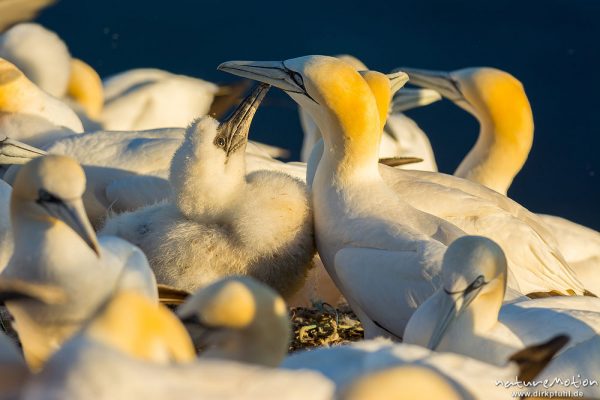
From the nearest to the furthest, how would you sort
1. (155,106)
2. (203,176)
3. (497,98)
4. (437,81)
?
(203,176) < (497,98) < (437,81) < (155,106)

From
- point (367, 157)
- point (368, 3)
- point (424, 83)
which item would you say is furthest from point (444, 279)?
point (368, 3)

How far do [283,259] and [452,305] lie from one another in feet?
3.54

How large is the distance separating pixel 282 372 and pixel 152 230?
2.30 meters

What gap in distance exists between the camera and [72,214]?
356cm

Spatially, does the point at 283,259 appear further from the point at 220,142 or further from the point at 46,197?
the point at 46,197

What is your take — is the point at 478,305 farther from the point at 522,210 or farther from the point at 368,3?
the point at 368,3

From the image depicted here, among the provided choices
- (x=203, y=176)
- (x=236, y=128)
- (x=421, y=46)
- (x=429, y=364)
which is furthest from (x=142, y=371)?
(x=421, y=46)

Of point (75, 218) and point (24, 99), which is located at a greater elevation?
point (75, 218)

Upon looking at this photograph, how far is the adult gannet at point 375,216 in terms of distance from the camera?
4371 millimetres

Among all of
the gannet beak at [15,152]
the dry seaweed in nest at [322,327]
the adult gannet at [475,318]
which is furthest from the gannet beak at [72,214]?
the gannet beak at [15,152]

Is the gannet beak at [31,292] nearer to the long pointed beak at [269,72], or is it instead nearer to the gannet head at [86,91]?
the long pointed beak at [269,72]

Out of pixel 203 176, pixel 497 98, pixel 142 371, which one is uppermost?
pixel 142 371

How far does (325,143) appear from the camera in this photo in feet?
16.0

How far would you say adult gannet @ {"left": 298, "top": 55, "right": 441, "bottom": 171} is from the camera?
289 inches
